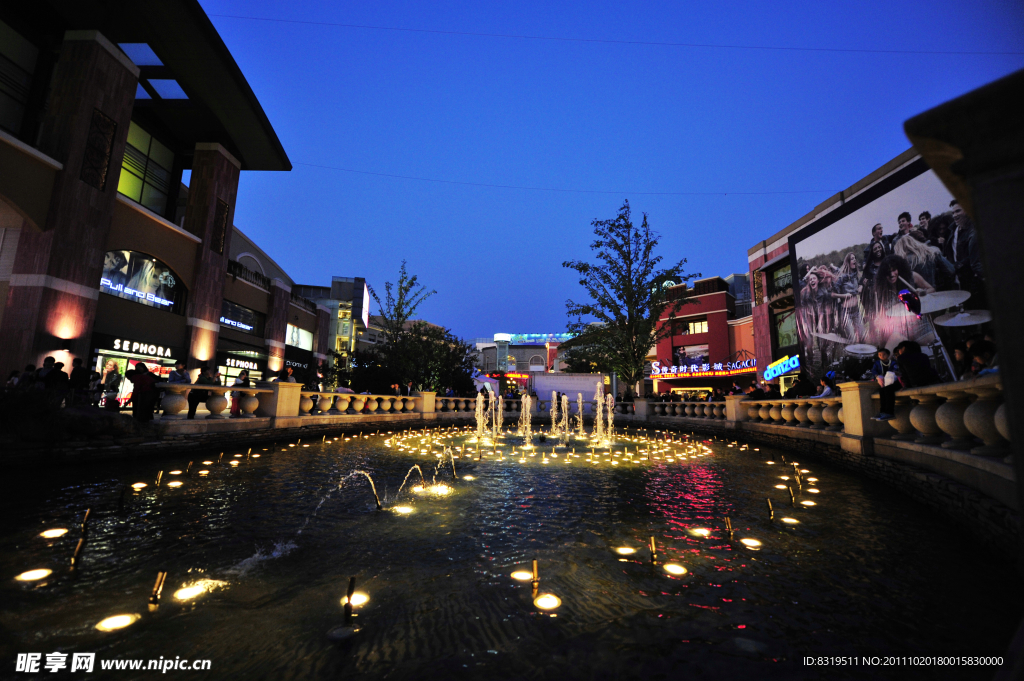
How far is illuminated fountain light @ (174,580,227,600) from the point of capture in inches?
A: 112

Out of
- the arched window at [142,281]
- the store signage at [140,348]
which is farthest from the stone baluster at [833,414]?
the store signage at [140,348]

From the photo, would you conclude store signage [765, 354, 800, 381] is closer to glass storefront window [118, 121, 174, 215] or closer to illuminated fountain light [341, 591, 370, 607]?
illuminated fountain light [341, 591, 370, 607]

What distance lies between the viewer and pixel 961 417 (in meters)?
4.61

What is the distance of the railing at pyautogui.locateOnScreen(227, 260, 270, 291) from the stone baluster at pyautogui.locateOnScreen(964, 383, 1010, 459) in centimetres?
2728

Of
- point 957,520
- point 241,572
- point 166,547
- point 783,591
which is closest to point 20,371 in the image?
point 166,547

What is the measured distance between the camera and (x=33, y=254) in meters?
12.7

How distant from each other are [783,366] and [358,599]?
3202 cm

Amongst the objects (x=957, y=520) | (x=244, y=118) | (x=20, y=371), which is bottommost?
(x=957, y=520)

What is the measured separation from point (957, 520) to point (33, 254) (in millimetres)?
21590

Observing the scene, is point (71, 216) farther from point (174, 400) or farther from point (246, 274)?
point (246, 274)

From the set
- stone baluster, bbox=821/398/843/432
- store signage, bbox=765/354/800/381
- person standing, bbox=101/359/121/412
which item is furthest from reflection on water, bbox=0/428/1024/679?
store signage, bbox=765/354/800/381

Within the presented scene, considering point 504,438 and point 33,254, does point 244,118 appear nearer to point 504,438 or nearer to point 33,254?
point 33,254

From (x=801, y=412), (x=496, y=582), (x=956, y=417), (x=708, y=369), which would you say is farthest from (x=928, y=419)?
(x=708, y=369)

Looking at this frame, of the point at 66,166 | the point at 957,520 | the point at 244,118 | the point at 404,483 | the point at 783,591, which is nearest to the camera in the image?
the point at 783,591
